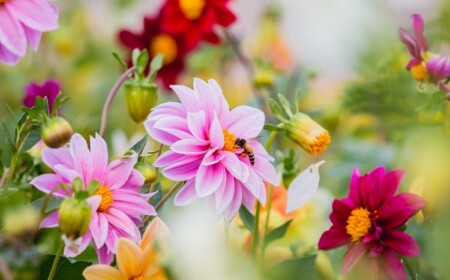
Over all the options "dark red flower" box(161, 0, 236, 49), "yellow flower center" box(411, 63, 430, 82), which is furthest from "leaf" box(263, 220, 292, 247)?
"dark red flower" box(161, 0, 236, 49)

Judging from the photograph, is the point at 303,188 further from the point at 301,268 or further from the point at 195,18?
the point at 195,18

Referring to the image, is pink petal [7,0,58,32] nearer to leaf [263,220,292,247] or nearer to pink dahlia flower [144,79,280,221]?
pink dahlia flower [144,79,280,221]

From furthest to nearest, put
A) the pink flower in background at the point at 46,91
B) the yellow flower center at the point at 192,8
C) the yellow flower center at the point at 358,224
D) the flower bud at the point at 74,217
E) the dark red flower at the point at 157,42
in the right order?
the dark red flower at the point at 157,42
the yellow flower center at the point at 192,8
the pink flower in background at the point at 46,91
the yellow flower center at the point at 358,224
the flower bud at the point at 74,217

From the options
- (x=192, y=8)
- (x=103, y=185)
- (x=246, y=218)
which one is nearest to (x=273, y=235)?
(x=246, y=218)

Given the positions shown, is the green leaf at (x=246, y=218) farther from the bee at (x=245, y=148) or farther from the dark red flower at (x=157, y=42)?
the dark red flower at (x=157, y=42)

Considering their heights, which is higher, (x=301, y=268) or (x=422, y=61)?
(x=422, y=61)

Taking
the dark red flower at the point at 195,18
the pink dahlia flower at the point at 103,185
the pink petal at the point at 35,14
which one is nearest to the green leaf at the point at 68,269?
the pink dahlia flower at the point at 103,185

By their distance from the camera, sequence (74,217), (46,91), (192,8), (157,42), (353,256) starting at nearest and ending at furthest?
1. (74,217)
2. (353,256)
3. (46,91)
4. (192,8)
5. (157,42)
